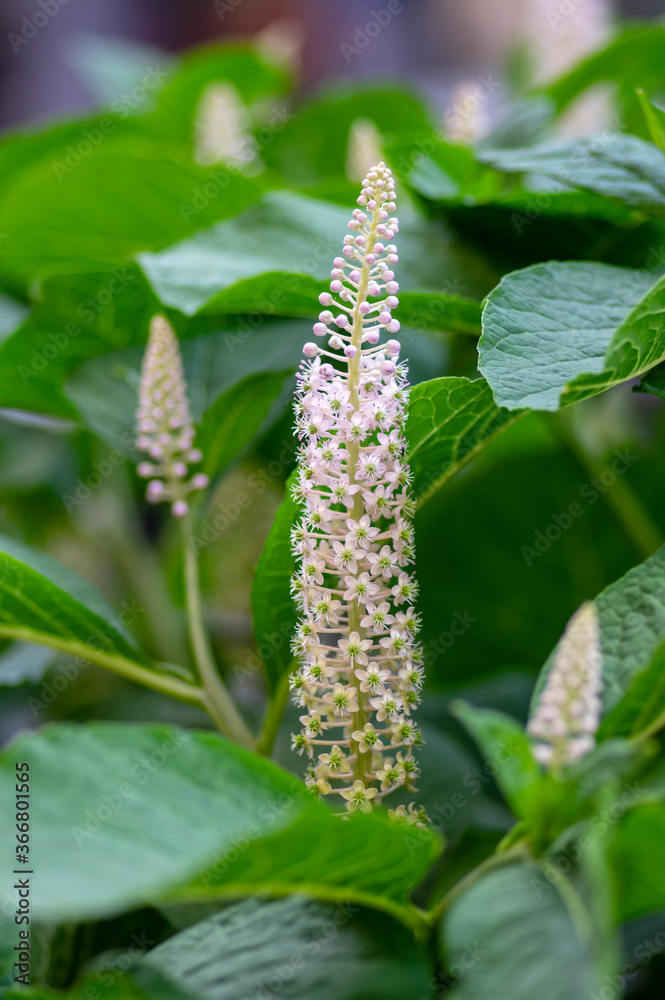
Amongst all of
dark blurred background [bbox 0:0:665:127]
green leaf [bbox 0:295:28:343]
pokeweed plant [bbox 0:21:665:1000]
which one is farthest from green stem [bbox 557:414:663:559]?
dark blurred background [bbox 0:0:665:127]

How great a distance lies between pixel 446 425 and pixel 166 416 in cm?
16

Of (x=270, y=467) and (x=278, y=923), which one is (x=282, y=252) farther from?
(x=278, y=923)

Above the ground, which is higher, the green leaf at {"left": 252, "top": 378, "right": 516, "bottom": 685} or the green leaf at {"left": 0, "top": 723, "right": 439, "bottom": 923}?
the green leaf at {"left": 252, "top": 378, "right": 516, "bottom": 685}

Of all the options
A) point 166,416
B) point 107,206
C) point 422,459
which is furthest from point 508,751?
point 107,206

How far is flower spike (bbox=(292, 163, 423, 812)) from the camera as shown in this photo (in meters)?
0.33

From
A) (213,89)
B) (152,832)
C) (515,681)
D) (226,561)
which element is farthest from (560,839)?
(213,89)

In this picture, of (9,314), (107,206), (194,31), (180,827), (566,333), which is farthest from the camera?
(194,31)

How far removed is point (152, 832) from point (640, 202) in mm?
336

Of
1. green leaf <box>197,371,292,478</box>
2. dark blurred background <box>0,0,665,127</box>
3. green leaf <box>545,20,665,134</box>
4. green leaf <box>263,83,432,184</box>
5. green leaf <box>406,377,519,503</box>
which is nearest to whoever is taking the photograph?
green leaf <box>406,377,519,503</box>

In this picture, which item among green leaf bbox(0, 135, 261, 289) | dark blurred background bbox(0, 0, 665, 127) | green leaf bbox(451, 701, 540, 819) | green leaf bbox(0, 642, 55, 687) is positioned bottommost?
green leaf bbox(0, 642, 55, 687)

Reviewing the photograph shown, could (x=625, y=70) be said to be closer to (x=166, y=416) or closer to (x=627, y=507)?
(x=627, y=507)

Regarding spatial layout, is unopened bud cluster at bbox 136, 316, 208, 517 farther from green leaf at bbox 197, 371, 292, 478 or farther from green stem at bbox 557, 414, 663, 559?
green stem at bbox 557, 414, 663, 559

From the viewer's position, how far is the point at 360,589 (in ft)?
1.07

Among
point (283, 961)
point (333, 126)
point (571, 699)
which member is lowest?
point (283, 961)
